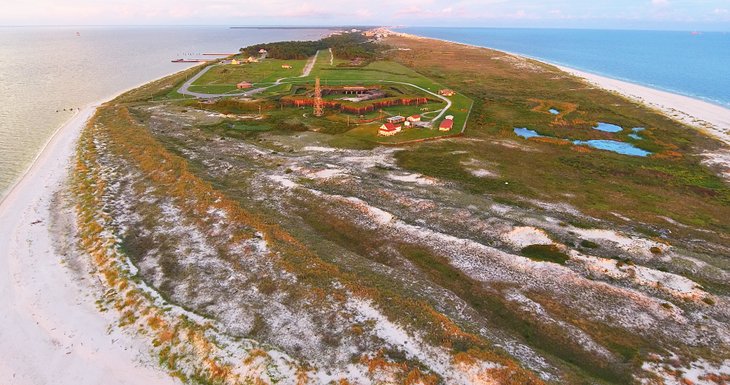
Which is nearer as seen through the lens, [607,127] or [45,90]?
[607,127]

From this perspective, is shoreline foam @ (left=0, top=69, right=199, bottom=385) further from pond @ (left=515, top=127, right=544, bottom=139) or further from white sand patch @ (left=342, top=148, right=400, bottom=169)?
pond @ (left=515, top=127, right=544, bottom=139)

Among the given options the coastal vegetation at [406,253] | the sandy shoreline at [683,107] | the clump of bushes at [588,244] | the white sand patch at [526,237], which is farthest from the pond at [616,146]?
the white sand patch at [526,237]

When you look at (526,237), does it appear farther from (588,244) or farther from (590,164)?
(590,164)

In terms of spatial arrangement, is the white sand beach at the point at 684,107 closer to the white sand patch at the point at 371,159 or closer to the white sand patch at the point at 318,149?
the white sand patch at the point at 371,159

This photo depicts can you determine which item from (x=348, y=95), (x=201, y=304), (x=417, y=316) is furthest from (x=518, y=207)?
(x=348, y=95)

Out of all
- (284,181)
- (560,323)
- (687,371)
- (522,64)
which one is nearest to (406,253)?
(560,323)
